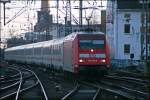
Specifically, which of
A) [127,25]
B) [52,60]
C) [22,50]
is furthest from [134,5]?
[52,60]

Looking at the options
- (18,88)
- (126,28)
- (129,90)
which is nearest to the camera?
(129,90)

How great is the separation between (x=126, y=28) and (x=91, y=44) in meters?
51.5

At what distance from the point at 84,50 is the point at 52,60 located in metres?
14.0

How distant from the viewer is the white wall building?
8044 centimetres

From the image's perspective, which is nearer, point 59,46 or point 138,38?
point 59,46

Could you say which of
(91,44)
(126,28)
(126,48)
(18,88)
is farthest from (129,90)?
(126,28)

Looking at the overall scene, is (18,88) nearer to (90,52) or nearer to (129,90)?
(90,52)

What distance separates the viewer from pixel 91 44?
3105cm

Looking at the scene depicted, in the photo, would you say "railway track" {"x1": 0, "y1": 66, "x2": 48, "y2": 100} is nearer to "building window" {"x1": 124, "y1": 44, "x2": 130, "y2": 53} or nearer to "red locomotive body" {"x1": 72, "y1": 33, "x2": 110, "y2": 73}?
"red locomotive body" {"x1": 72, "y1": 33, "x2": 110, "y2": 73}

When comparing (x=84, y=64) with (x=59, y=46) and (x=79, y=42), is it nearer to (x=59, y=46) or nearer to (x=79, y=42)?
(x=79, y=42)

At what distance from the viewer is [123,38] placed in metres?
81.4

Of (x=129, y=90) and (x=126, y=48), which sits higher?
(x=126, y=48)

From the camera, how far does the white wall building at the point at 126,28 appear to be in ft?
264

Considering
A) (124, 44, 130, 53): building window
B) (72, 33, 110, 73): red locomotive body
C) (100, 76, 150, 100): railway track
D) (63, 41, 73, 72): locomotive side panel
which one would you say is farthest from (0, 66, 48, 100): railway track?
(124, 44, 130, 53): building window
